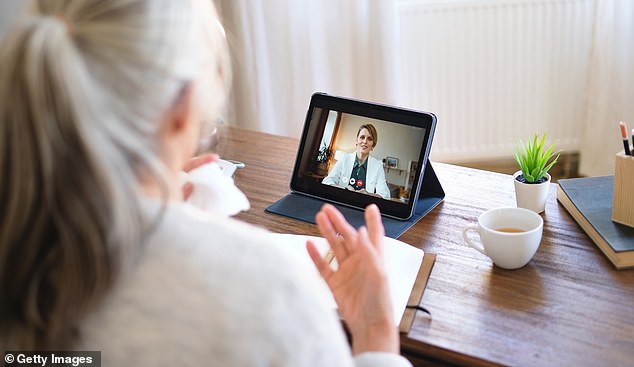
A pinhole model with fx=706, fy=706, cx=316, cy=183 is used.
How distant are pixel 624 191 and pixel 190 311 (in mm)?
837

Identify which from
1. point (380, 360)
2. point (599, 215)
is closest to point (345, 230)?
point (380, 360)

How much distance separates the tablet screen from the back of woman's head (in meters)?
0.71

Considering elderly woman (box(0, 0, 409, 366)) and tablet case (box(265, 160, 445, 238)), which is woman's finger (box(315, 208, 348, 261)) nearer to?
tablet case (box(265, 160, 445, 238))

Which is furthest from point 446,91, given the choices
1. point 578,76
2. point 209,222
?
point 209,222

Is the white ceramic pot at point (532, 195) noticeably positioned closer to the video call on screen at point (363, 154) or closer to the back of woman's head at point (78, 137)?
the video call on screen at point (363, 154)

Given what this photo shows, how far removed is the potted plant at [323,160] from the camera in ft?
4.66

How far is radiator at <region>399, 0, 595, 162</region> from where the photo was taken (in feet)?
9.11

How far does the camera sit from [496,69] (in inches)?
112

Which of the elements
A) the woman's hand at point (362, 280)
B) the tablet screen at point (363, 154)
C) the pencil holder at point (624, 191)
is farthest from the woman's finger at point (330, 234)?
the pencil holder at point (624, 191)

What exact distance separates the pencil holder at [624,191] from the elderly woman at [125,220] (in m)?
0.68

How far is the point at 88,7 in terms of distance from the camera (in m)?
0.65

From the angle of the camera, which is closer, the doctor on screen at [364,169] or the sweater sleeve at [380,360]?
the sweater sleeve at [380,360]

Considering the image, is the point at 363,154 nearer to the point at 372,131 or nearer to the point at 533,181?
the point at 372,131

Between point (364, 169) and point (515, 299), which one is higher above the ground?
point (364, 169)
